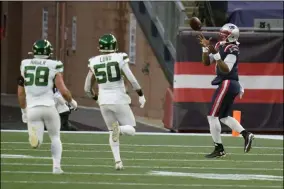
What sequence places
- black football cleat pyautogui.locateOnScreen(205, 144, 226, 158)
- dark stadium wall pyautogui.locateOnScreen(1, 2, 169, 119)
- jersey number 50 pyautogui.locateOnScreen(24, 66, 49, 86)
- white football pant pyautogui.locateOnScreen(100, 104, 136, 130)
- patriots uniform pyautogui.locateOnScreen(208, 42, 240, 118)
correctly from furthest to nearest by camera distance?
1. dark stadium wall pyautogui.locateOnScreen(1, 2, 169, 119)
2. black football cleat pyautogui.locateOnScreen(205, 144, 226, 158)
3. patriots uniform pyautogui.locateOnScreen(208, 42, 240, 118)
4. white football pant pyautogui.locateOnScreen(100, 104, 136, 130)
5. jersey number 50 pyautogui.locateOnScreen(24, 66, 49, 86)

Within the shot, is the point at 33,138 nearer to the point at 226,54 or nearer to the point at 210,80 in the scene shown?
the point at 226,54

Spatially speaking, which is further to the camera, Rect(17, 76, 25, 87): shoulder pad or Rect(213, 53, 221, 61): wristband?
Rect(213, 53, 221, 61): wristband

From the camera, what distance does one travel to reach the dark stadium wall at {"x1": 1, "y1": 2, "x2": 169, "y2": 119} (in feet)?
87.4

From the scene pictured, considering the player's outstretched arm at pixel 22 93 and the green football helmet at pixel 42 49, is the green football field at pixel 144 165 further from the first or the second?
the green football helmet at pixel 42 49

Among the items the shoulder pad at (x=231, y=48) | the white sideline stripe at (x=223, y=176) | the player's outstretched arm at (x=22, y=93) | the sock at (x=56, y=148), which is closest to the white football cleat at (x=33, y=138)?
the sock at (x=56, y=148)

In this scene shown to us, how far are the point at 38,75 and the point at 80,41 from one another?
16.8 m

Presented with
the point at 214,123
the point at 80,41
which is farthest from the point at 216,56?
the point at 80,41

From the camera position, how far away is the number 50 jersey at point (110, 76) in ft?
49.3

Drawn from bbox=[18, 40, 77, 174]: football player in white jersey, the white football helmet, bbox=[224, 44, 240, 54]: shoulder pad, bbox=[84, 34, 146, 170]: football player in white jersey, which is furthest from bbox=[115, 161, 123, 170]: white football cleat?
the white football helmet

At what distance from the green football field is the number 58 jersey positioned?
897 millimetres

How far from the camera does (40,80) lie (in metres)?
14.5

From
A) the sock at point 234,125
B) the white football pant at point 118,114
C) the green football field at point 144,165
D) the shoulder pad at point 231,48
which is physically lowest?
the green football field at point 144,165

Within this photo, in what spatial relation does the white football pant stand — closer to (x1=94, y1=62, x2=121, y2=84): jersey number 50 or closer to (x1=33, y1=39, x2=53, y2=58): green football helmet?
(x1=94, y1=62, x2=121, y2=84): jersey number 50

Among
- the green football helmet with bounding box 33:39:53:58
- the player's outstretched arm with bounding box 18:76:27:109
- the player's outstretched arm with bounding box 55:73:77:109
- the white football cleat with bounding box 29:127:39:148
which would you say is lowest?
the white football cleat with bounding box 29:127:39:148
